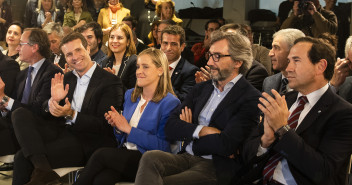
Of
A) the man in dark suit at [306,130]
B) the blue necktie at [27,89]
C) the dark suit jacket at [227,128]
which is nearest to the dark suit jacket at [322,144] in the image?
the man in dark suit at [306,130]

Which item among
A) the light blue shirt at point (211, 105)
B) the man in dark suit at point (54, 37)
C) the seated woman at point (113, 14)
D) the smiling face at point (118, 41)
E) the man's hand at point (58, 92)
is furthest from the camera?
the seated woman at point (113, 14)

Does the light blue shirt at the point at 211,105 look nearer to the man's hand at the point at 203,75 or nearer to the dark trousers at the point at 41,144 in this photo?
the man's hand at the point at 203,75

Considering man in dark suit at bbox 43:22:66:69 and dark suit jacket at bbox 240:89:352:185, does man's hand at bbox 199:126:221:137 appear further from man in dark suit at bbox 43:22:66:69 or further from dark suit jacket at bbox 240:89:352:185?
man in dark suit at bbox 43:22:66:69

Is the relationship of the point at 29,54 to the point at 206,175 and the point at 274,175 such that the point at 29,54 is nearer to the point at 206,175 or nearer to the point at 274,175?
the point at 206,175

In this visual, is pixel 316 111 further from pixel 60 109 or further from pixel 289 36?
pixel 60 109

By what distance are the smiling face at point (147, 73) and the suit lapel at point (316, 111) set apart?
1.15 metres

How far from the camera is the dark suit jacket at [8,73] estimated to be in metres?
4.18

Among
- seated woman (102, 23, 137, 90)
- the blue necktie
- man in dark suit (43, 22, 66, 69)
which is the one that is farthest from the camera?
man in dark suit (43, 22, 66, 69)

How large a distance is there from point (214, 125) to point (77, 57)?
1.32m

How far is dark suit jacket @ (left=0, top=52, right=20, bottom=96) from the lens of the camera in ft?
13.7

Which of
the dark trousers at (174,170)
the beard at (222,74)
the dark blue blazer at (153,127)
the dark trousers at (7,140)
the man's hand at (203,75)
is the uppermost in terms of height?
the beard at (222,74)

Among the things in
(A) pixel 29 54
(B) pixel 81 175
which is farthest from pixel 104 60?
(B) pixel 81 175

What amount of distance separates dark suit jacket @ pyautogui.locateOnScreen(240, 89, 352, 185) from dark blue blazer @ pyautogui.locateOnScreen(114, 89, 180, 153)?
2.92 ft

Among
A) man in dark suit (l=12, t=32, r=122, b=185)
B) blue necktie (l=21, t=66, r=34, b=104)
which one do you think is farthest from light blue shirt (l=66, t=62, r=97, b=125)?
blue necktie (l=21, t=66, r=34, b=104)
